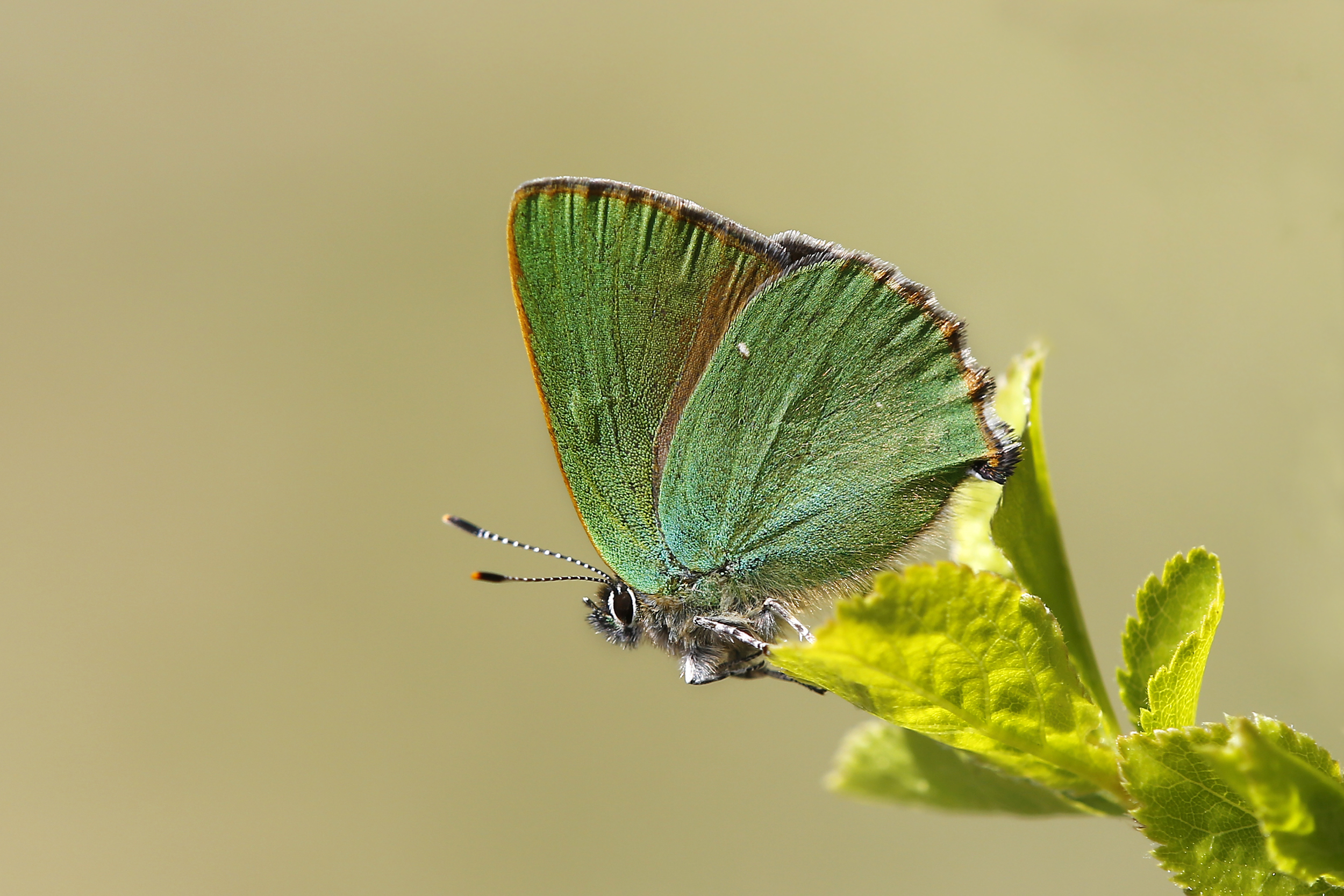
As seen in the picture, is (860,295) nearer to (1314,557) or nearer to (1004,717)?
(1004,717)

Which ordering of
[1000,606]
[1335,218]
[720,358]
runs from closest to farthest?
[1000,606]
[1335,218]
[720,358]

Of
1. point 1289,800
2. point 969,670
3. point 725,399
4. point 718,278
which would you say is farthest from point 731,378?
point 1289,800

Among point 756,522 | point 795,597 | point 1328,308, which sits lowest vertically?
point 795,597

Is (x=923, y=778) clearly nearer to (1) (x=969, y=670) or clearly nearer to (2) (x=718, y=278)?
(1) (x=969, y=670)

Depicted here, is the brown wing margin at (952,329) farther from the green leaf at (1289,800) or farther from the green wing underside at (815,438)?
the green leaf at (1289,800)

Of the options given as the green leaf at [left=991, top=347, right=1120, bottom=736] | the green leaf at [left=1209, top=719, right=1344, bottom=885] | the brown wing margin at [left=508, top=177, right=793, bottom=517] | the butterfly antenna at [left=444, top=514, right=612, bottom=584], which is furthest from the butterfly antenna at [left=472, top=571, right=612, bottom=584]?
the green leaf at [left=1209, top=719, right=1344, bottom=885]

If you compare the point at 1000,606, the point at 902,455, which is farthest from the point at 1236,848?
the point at 902,455

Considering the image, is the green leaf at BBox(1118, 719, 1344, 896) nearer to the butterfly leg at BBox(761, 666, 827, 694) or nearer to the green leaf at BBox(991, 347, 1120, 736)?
the green leaf at BBox(991, 347, 1120, 736)
